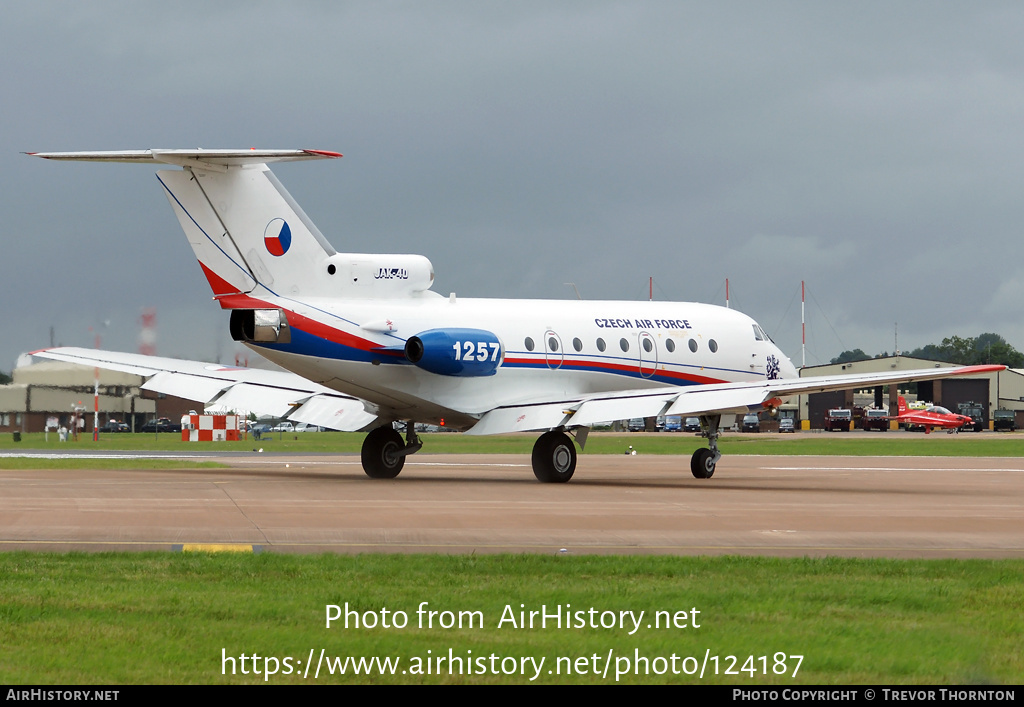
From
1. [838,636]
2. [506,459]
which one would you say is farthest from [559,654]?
[506,459]

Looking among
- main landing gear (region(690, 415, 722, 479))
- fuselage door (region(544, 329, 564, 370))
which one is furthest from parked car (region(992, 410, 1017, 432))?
fuselage door (region(544, 329, 564, 370))

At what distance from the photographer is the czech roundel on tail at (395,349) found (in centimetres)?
2627

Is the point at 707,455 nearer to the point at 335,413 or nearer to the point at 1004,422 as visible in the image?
the point at 335,413

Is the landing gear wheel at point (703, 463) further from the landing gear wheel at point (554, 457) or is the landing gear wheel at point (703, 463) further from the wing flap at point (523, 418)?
the wing flap at point (523, 418)

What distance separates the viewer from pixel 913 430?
10962cm

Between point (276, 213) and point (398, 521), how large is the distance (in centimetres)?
1015

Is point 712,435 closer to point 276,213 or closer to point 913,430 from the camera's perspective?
point 276,213

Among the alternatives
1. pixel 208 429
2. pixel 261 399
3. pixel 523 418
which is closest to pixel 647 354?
pixel 523 418

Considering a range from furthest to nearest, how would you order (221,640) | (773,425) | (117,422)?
1. (773,425)
2. (117,422)
3. (221,640)

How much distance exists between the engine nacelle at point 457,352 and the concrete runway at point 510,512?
2517mm

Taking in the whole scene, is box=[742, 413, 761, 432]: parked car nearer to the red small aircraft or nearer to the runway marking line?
the red small aircraft

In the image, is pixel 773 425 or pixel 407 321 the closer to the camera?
pixel 407 321

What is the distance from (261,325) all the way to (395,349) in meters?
2.98

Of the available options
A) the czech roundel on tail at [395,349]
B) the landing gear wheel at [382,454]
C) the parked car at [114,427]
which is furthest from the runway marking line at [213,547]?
the parked car at [114,427]
